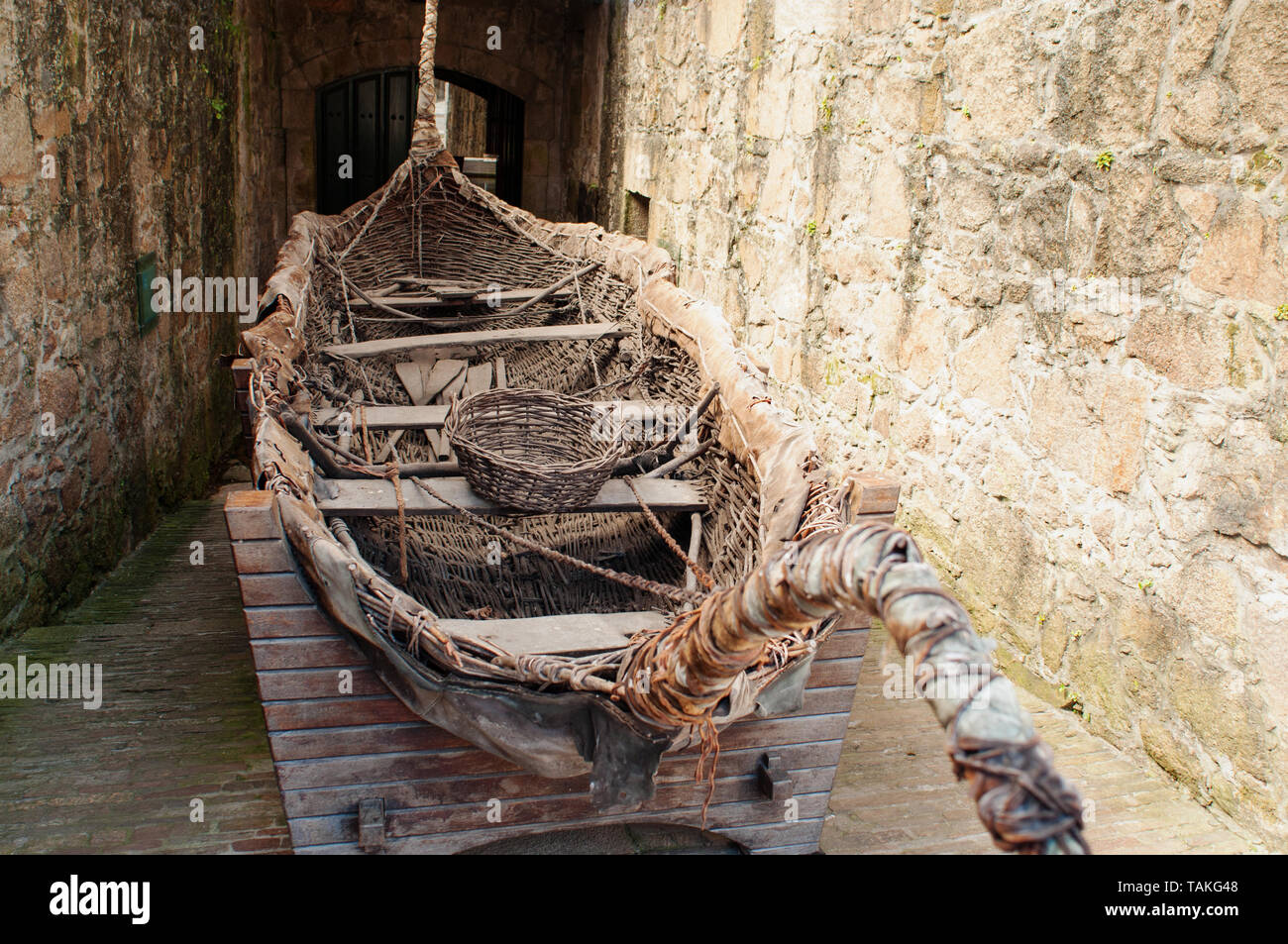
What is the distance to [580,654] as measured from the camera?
2082 millimetres

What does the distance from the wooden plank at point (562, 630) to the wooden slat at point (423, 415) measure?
968 millimetres

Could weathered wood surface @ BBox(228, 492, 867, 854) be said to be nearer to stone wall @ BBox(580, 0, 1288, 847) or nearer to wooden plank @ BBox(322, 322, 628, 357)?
stone wall @ BBox(580, 0, 1288, 847)

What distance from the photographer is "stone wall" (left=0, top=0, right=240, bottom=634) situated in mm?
3092

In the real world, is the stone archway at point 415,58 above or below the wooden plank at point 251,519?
above

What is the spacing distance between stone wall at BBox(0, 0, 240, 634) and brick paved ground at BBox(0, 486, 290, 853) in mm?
232

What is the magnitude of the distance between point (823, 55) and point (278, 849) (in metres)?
3.43

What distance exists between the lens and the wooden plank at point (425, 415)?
312 centimetres

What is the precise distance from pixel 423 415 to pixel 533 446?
16.2 inches

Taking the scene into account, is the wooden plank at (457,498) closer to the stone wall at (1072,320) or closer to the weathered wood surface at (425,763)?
the weathered wood surface at (425,763)

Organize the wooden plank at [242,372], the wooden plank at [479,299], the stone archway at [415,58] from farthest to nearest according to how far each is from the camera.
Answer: the stone archway at [415,58] → the wooden plank at [479,299] → the wooden plank at [242,372]

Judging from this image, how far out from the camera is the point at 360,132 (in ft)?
28.9

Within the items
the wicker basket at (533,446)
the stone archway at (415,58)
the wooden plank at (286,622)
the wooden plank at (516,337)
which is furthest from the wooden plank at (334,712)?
the stone archway at (415,58)

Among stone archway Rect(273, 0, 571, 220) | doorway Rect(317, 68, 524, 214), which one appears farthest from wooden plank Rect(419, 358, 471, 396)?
doorway Rect(317, 68, 524, 214)
